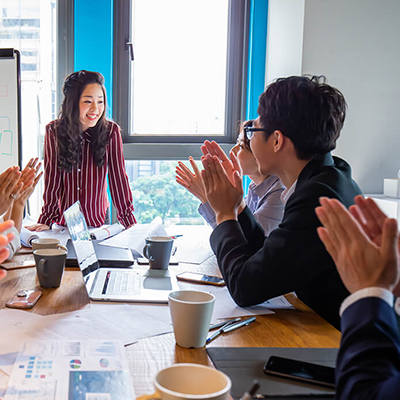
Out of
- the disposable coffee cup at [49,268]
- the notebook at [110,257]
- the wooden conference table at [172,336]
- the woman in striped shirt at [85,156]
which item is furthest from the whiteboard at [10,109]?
the disposable coffee cup at [49,268]

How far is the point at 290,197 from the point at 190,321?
48cm

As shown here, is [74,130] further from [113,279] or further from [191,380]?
[191,380]

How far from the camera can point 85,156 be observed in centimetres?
270

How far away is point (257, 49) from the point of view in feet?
10.7

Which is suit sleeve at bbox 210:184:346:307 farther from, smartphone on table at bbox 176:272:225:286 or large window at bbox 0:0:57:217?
large window at bbox 0:0:57:217

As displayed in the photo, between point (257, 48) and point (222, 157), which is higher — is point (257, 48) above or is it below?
above

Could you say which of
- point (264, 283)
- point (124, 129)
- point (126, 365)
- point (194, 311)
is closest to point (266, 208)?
point (264, 283)

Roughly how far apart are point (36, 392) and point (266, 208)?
4.32 ft

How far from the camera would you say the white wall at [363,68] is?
262 cm

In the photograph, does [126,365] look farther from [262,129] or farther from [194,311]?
[262,129]

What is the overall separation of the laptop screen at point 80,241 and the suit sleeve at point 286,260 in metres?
0.39

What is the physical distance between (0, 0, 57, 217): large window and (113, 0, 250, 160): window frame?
1.50 feet

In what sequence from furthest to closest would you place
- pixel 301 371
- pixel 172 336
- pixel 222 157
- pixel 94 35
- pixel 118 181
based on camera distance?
1. pixel 94 35
2. pixel 118 181
3. pixel 222 157
4. pixel 172 336
5. pixel 301 371

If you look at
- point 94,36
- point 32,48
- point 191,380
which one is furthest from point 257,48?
point 191,380
